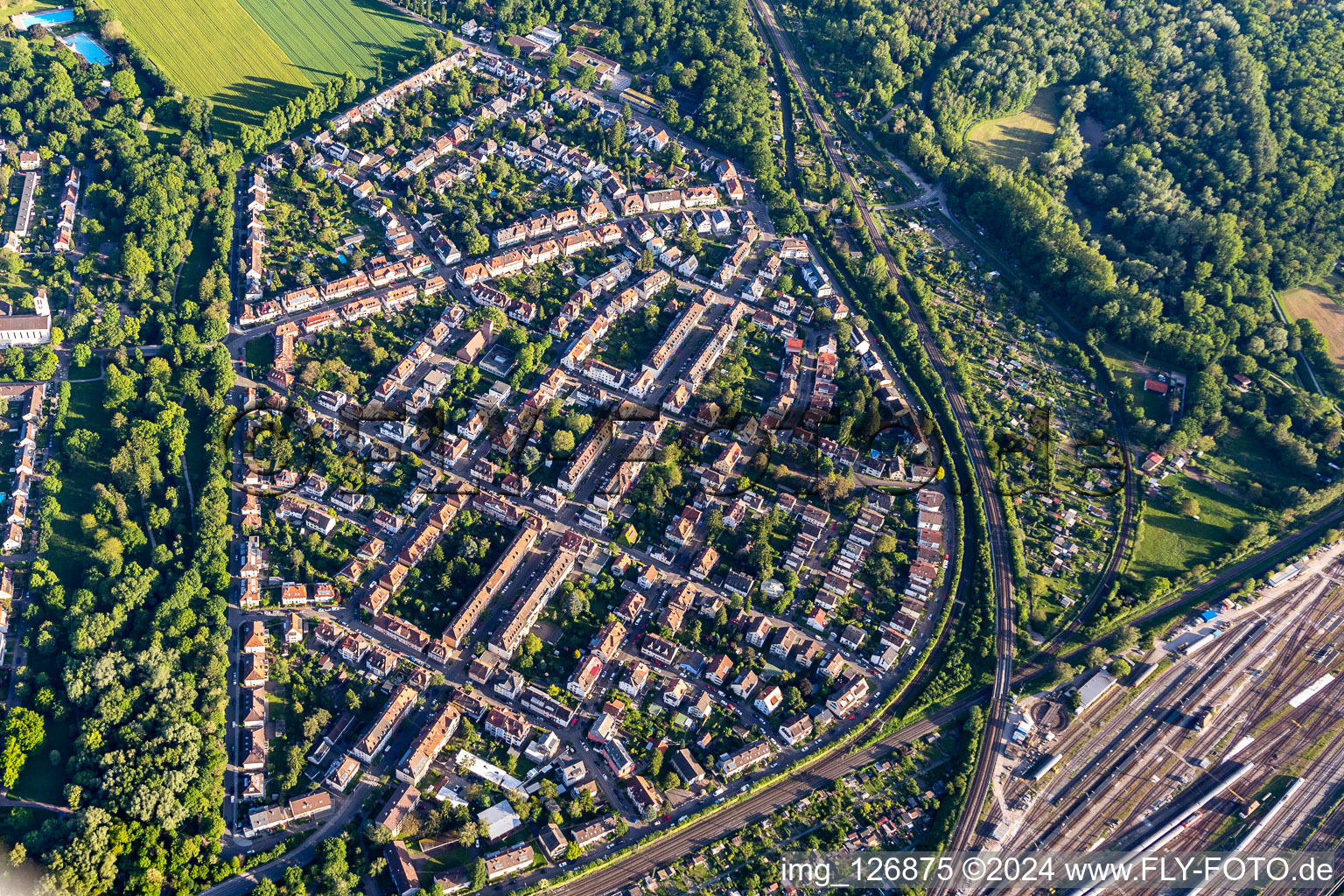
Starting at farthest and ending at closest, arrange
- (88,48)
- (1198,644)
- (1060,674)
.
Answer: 1. (88,48)
2. (1198,644)
3. (1060,674)

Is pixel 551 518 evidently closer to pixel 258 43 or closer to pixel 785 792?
pixel 785 792

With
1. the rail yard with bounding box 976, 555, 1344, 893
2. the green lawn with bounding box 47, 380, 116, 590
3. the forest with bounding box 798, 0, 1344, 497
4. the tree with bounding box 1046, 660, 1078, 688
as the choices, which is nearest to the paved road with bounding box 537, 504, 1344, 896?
the tree with bounding box 1046, 660, 1078, 688

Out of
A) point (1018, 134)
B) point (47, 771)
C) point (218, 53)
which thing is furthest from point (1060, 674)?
point (218, 53)

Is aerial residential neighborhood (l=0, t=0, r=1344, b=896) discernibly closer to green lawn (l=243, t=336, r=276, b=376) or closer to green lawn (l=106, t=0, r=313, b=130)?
green lawn (l=243, t=336, r=276, b=376)

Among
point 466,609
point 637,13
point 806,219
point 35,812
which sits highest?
point 637,13

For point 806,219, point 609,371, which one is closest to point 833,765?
point 609,371

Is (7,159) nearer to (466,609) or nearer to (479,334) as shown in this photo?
(479,334)

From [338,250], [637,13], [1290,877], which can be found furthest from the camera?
[637,13]

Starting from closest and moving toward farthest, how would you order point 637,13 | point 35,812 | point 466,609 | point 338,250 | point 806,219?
point 35,812, point 466,609, point 338,250, point 806,219, point 637,13
